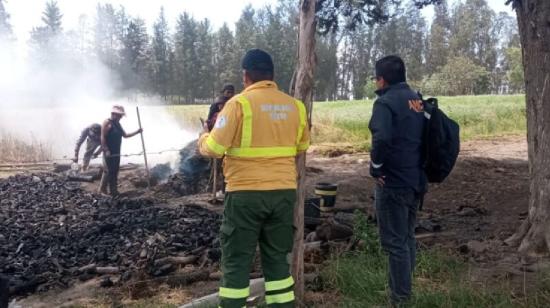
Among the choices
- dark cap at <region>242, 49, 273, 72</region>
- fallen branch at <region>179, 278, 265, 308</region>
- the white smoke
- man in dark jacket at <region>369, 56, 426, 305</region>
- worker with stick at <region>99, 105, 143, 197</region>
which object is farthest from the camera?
the white smoke

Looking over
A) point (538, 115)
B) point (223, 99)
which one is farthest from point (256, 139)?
point (223, 99)

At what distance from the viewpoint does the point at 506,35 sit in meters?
78.5

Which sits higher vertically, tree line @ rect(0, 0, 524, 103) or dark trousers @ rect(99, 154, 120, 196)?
tree line @ rect(0, 0, 524, 103)

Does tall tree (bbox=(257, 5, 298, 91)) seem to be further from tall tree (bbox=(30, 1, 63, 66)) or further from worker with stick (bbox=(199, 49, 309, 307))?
worker with stick (bbox=(199, 49, 309, 307))

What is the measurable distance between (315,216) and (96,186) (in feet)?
22.2

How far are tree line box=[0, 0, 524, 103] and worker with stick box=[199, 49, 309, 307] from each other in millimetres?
51296

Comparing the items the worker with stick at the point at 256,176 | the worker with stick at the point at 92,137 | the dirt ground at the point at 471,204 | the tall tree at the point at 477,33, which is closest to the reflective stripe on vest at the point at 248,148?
the worker with stick at the point at 256,176

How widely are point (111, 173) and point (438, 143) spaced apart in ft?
28.9

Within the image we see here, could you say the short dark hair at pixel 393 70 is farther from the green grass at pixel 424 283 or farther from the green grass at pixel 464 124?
the green grass at pixel 464 124

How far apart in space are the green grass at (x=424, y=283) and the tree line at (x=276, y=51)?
164 feet

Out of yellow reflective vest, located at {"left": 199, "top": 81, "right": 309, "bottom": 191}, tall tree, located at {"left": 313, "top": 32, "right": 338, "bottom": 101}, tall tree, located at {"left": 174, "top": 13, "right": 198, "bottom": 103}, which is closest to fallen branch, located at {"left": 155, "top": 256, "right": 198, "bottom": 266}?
yellow reflective vest, located at {"left": 199, "top": 81, "right": 309, "bottom": 191}

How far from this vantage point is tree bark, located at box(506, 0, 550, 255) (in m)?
5.46

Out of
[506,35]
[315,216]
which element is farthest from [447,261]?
[506,35]

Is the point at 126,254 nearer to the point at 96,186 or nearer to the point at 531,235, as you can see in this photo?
the point at 531,235
